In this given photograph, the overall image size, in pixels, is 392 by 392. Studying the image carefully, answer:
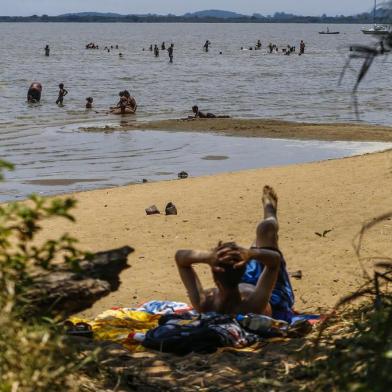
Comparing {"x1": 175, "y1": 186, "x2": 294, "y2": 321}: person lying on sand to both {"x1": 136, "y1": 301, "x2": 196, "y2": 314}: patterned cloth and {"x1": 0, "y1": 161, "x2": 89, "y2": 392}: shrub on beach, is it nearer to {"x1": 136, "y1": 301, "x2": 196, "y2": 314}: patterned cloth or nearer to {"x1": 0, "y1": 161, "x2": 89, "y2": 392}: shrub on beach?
{"x1": 136, "y1": 301, "x2": 196, "y2": 314}: patterned cloth

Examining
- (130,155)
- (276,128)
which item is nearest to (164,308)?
(130,155)

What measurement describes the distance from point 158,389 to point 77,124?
1959 cm

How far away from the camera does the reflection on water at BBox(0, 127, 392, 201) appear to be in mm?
14500

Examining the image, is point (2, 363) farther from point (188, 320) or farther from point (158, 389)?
point (188, 320)

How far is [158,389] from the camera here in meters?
A: 4.34

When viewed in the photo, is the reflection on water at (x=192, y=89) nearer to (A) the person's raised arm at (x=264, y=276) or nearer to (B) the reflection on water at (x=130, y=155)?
(B) the reflection on water at (x=130, y=155)

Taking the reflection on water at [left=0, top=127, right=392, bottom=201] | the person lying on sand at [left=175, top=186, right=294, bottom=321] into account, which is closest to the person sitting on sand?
the reflection on water at [left=0, top=127, right=392, bottom=201]

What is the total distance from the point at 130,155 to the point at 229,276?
40.2ft

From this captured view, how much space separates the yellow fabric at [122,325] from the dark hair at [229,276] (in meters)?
0.55

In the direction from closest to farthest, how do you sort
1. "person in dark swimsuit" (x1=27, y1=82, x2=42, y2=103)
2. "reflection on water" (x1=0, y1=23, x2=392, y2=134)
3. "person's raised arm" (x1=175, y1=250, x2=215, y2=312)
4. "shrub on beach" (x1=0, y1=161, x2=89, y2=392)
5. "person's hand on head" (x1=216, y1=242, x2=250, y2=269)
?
"shrub on beach" (x1=0, y1=161, x2=89, y2=392) < "person's hand on head" (x1=216, y1=242, x2=250, y2=269) < "person's raised arm" (x1=175, y1=250, x2=215, y2=312) < "reflection on water" (x1=0, y1=23, x2=392, y2=134) < "person in dark swimsuit" (x1=27, y1=82, x2=42, y2=103)

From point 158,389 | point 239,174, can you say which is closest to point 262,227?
point 158,389

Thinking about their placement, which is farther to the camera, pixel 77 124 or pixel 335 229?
pixel 77 124

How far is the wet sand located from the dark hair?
47.8 feet

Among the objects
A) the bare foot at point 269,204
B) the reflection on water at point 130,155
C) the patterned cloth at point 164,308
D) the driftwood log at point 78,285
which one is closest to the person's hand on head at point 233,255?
the patterned cloth at point 164,308
